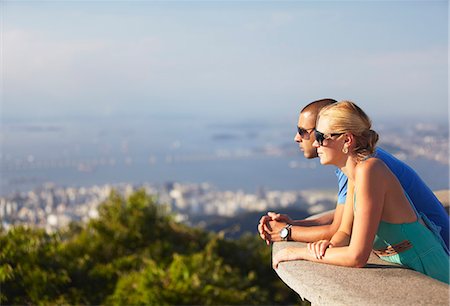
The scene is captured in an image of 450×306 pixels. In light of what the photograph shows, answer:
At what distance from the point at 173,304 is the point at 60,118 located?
104 ft

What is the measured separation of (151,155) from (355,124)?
27884 millimetres

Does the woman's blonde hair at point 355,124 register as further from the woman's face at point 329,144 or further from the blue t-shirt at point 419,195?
the blue t-shirt at point 419,195

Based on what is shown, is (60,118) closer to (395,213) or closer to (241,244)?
(241,244)

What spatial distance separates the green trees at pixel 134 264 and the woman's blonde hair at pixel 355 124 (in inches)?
138

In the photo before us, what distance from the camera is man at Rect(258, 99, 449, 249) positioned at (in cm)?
304

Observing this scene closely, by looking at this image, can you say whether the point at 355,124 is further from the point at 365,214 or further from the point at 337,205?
the point at 337,205

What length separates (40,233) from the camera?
6.79m

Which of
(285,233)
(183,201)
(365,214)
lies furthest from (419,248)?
(183,201)

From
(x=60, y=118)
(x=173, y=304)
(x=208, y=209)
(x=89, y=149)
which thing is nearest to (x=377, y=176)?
(x=173, y=304)

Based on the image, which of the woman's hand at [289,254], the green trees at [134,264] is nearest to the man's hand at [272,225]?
the woman's hand at [289,254]

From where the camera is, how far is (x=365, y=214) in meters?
2.56

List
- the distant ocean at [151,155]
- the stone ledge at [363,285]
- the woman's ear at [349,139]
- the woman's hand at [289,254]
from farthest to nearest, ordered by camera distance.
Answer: the distant ocean at [151,155], the woman's hand at [289,254], the woman's ear at [349,139], the stone ledge at [363,285]

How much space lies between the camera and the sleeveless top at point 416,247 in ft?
9.02

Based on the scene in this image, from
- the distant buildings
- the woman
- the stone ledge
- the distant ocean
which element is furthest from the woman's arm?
the distant ocean
